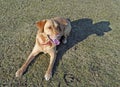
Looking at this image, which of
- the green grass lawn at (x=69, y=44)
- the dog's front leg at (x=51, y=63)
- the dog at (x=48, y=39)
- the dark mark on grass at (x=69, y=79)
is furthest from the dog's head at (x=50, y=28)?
the dark mark on grass at (x=69, y=79)

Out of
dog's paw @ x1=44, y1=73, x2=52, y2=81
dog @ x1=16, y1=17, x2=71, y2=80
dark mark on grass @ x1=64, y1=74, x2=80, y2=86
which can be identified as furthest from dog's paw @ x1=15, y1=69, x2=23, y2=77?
dark mark on grass @ x1=64, y1=74, x2=80, y2=86

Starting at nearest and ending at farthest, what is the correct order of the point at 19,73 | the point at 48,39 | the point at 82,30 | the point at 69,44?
the point at 19,73 < the point at 48,39 < the point at 69,44 < the point at 82,30

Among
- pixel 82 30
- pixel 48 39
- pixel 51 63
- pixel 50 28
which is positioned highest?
pixel 50 28

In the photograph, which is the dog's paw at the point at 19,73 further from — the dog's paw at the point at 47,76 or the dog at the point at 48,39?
the dog's paw at the point at 47,76

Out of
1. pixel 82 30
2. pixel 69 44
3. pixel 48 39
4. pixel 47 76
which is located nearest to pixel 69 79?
pixel 47 76

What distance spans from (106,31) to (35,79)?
2509 millimetres

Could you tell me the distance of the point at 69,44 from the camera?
4.91 metres

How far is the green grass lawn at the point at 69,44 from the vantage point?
3992 mm

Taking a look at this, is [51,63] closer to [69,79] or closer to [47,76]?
[47,76]

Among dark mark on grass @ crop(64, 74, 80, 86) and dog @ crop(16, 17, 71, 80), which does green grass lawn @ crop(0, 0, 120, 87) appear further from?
dog @ crop(16, 17, 71, 80)

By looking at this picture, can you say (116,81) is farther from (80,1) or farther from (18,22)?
(80,1)

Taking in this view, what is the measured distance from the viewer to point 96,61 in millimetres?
4492

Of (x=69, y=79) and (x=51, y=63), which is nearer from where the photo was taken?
(x=69, y=79)

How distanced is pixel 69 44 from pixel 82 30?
2.49 ft
